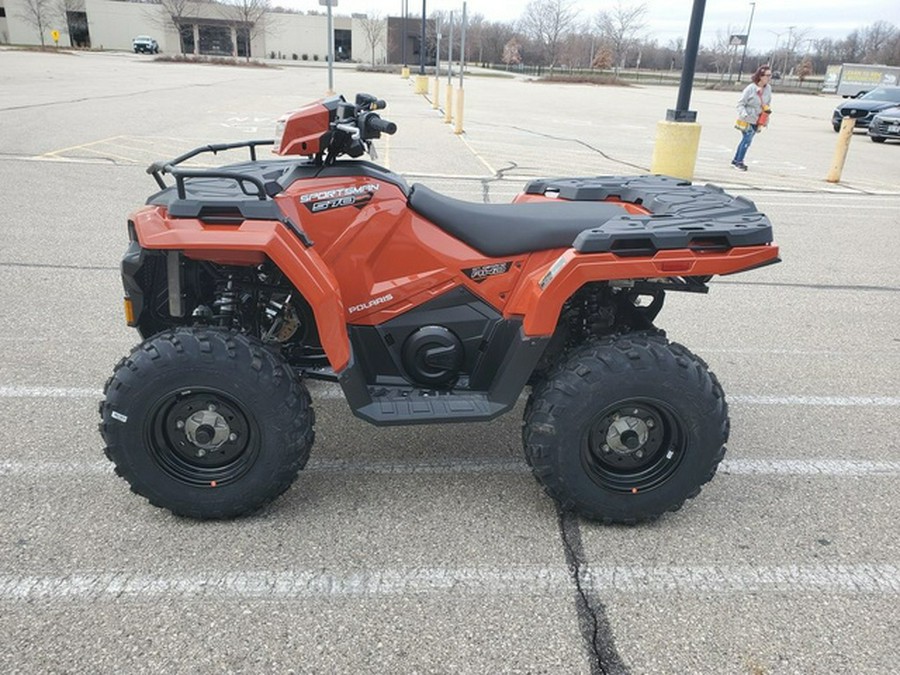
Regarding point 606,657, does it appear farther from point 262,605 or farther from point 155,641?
point 155,641

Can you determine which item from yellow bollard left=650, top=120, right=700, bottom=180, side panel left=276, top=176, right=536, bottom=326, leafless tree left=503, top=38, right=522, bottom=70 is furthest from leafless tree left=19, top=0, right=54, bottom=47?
side panel left=276, top=176, right=536, bottom=326

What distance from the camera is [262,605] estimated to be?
2324 millimetres

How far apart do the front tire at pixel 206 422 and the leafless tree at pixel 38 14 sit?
7901 cm

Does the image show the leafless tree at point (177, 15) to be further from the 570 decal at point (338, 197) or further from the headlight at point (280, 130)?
the 570 decal at point (338, 197)

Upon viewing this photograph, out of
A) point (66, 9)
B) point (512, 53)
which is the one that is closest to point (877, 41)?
point (512, 53)

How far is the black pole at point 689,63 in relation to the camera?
30.9 ft

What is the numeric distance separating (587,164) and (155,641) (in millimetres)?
12417

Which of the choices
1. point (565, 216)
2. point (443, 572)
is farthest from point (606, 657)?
point (565, 216)

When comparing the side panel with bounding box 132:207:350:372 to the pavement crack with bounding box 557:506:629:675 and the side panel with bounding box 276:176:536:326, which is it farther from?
the pavement crack with bounding box 557:506:629:675

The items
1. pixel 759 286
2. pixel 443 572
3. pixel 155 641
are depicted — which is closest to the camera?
pixel 155 641

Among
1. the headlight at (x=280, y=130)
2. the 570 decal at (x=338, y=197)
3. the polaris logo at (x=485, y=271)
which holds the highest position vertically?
the headlight at (x=280, y=130)

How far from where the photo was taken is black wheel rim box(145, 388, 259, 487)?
2.59 metres

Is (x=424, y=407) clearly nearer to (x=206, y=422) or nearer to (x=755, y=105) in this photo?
(x=206, y=422)

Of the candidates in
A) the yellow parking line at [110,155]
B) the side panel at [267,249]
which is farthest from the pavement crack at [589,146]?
the side panel at [267,249]
